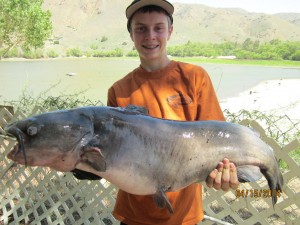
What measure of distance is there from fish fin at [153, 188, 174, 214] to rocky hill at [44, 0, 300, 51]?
315ft

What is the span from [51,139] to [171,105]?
81cm

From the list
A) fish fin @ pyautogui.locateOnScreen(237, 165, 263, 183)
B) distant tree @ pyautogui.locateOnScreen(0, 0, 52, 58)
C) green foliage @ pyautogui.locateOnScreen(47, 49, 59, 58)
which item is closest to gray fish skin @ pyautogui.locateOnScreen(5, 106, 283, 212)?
fish fin @ pyautogui.locateOnScreen(237, 165, 263, 183)

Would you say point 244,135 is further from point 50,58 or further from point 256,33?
point 256,33

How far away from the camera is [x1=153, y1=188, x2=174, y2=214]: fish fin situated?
1768 millimetres

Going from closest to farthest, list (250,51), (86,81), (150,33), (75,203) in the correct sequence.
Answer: (150,33) → (75,203) → (86,81) → (250,51)

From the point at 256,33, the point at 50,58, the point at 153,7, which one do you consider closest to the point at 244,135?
the point at 153,7

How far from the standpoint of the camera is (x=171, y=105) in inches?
83.2

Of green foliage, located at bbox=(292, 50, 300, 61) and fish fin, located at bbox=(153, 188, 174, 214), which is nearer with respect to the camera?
fish fin, located at bbox=(153, 188, 174, 214)

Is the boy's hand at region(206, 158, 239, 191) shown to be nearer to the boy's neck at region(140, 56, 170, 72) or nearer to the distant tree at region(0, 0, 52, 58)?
the boy's neck at region(140, 56, 170, 72)

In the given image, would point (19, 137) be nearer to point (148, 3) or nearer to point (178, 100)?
point (178, 100)

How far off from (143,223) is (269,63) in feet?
201

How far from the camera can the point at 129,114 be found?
1.85 m
